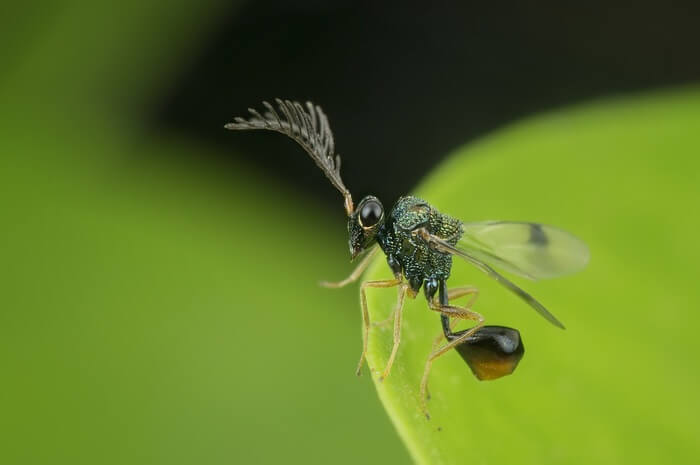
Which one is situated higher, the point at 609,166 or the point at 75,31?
the point at 75,31

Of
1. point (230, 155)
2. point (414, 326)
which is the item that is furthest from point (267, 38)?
point (414, 326)

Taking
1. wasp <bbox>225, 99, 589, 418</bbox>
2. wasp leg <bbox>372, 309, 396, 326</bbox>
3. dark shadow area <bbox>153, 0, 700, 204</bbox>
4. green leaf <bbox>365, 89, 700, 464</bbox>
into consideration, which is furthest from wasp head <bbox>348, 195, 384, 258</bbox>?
dark shadow area <bbox>153, 0, 700, 204</bbox>

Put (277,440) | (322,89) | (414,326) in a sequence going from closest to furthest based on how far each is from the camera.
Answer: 1. (414,326)
2. (277,440)
3. (322,89)

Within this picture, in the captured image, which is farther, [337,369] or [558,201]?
[337,369]

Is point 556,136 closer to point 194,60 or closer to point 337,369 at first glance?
point 337,369

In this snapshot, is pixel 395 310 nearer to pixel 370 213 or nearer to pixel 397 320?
pixel 397 320

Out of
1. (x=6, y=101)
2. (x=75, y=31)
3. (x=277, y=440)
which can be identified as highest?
(x=75, y=31)
